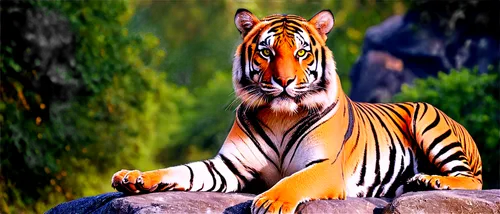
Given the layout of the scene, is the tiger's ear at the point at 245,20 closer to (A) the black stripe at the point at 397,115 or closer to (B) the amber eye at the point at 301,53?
(B) the amber eye at the point at 301,53

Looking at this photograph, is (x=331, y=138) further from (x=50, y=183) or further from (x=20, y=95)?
(x=50, y=183)

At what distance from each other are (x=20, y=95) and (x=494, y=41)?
10.5m

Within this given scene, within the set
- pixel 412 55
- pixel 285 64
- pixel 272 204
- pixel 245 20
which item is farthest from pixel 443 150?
pixel 412 55

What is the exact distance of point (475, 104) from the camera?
16.0m

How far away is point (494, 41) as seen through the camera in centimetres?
2003

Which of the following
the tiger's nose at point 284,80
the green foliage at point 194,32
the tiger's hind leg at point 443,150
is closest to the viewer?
the tiger's nose at point 284,80

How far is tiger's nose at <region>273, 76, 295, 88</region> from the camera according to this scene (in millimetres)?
6355

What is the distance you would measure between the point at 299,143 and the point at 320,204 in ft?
1.97

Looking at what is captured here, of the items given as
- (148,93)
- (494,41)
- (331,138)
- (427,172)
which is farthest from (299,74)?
(494,41)

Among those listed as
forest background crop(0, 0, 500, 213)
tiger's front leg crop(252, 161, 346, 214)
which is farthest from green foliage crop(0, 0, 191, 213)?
tiger's front leg crop(252, 161, 346, 214)

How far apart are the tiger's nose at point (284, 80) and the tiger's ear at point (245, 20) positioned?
62 centimetres

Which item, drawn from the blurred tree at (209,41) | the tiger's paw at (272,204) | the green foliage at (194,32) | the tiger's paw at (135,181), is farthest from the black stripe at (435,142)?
the green foliage at (194,32)

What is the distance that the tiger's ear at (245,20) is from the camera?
6812mm

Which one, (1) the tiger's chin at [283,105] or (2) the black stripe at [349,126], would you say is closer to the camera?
(1) the tiger's chin at [283,105]
